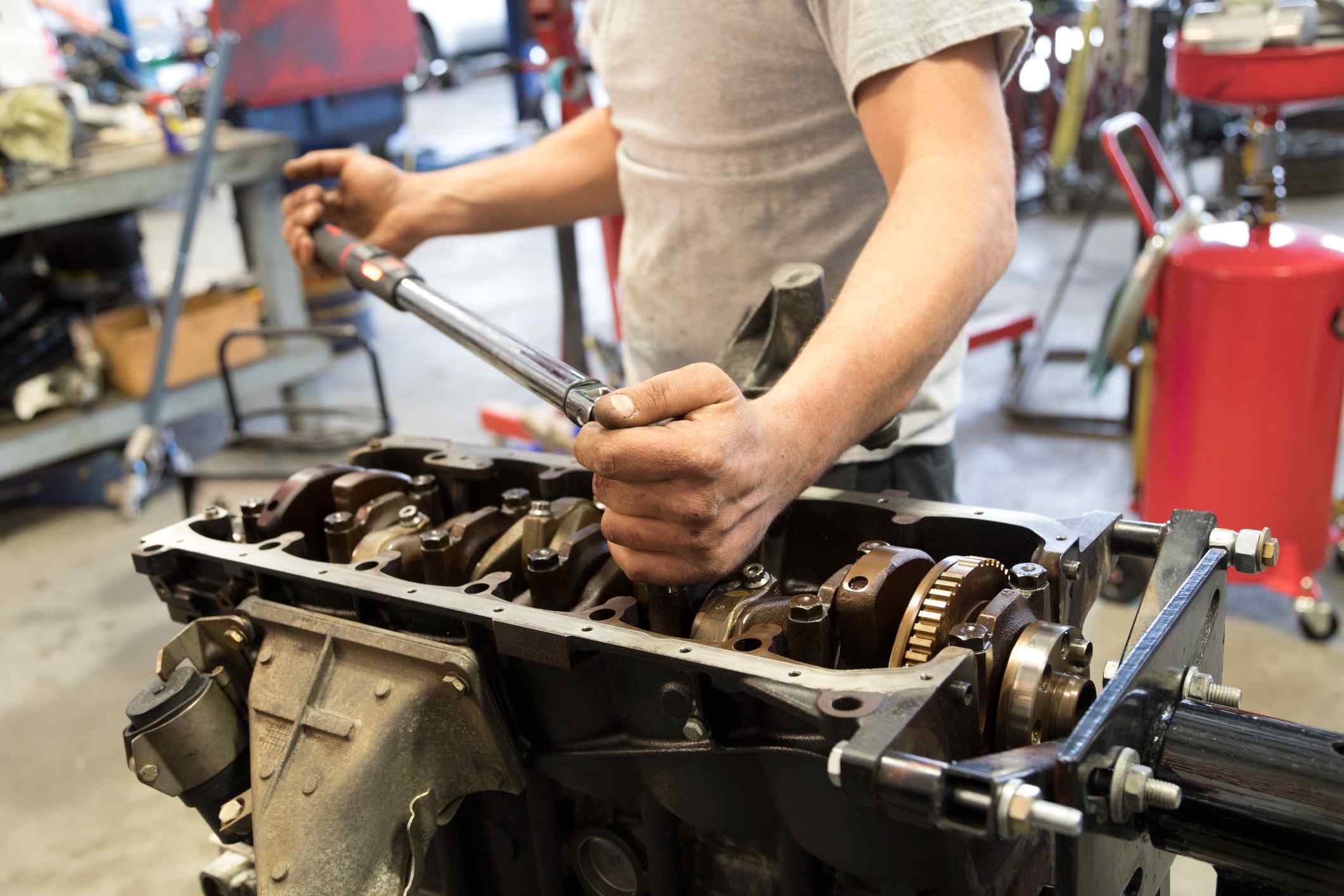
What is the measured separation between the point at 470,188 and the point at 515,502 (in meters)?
0.64

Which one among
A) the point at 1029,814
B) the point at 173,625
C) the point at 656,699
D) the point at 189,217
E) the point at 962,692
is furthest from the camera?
the point at 189,217

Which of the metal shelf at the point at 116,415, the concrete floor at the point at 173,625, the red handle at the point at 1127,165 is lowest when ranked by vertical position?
the concrete floor at the point at 173,625

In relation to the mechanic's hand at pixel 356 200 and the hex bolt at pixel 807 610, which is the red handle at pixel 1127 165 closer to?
the mechanic's hand at pixel 356 200

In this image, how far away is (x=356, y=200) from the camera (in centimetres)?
160

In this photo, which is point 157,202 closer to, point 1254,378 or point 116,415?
point 116,415

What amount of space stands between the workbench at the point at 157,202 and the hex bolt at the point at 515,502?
246cm

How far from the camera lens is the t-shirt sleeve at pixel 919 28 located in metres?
0.99

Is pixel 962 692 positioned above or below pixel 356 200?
below

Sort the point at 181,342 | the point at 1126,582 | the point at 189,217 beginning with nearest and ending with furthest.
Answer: the point at 1126,582 < the point at 189,217 < the point at 181,342

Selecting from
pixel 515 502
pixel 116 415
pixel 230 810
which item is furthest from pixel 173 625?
pixel 515 502

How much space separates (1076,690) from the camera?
2.58 feet

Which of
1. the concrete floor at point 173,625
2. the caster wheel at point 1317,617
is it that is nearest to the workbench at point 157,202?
the concrete floor at point 173,625

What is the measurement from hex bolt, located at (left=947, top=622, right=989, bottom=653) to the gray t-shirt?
502mm

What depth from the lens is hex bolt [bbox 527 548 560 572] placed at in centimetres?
95
